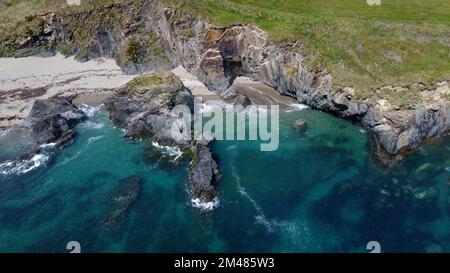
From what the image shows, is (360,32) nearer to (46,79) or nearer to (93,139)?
(93,139)

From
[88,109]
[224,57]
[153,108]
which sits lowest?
[88,109]

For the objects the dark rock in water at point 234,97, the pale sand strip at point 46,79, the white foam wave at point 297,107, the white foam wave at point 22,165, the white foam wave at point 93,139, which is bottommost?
the white foam wave at point 22,165

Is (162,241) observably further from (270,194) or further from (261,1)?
(261,1)

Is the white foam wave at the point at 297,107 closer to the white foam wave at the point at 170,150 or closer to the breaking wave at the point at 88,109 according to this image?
the white foam wave at the point at 170,150

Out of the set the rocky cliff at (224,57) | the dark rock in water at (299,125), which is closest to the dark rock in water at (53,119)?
the rocky cliff at (224,57)

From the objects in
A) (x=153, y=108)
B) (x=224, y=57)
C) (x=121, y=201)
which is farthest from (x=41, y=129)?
(x=224, y=57)

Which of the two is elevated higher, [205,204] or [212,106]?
[212,106]
